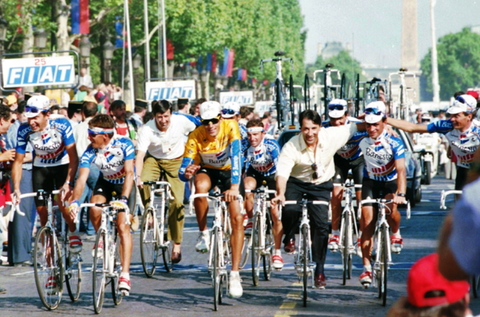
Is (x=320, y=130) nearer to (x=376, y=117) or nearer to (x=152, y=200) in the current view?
(x=376, y=117)

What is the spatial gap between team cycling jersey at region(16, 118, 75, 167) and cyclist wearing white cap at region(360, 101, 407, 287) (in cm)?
291

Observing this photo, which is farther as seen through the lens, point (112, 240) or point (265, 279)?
point (265, 279)

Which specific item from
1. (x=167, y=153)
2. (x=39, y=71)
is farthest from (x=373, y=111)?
(x=39, y=71)

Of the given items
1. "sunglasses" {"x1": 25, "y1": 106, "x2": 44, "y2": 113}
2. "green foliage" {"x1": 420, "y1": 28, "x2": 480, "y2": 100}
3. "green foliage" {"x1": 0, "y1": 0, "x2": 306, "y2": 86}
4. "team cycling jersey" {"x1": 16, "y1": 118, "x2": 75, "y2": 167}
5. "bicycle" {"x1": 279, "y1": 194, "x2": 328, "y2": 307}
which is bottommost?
"bicycle" {"x1": 279, "y1": 194, "x2": 328, "y2": 307}

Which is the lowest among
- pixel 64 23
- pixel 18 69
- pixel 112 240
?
pixel 112 240

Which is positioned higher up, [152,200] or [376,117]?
[376,117]

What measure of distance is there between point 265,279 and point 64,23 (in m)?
28.4

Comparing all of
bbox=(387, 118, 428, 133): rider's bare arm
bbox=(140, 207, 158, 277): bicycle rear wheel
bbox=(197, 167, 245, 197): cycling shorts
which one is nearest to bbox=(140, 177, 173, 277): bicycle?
bbox=(140, 207, 158, 277): bicycle rear wheel

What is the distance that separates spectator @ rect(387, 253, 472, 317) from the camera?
2516mm

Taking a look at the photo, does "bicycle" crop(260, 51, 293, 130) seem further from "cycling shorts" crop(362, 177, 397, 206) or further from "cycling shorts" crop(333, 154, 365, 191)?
"cycling shorts" crop(362, 177, 397, 206)

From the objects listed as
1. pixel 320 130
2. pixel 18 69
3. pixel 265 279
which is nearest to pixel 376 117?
pixel 320 130

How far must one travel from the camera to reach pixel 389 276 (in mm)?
10039

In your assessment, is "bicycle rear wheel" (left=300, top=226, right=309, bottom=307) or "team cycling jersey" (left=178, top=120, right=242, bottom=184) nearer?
"bicycle rear wheel" (left=300, top=226, right=309, bottom=307)

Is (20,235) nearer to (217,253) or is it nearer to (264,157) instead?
(264,157)
